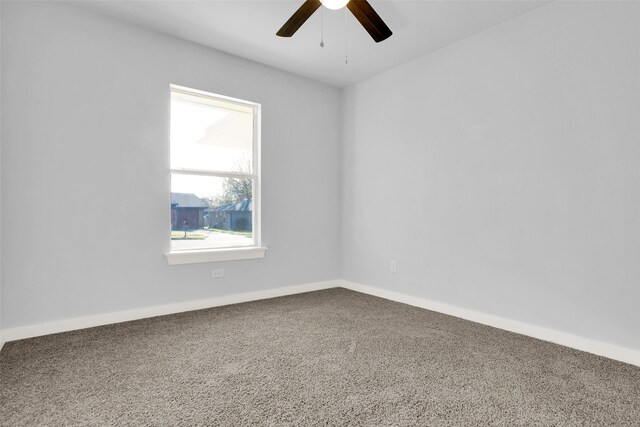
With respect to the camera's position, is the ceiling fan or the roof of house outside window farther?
the roof of house outside window

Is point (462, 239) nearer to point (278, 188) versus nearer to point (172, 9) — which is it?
point (278, 188)

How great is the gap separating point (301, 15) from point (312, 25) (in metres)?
Result: 0.79

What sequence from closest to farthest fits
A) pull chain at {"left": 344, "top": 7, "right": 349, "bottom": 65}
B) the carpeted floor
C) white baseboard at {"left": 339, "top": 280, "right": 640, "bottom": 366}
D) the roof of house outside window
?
the carpeted floor → white baseboard at {"left": 339, "top": 280, "right": 640, "bottom": 366} → pull chain at {"left": 344, "top": 7, "right": 349, "bottom": 65} → the roof of house outside window

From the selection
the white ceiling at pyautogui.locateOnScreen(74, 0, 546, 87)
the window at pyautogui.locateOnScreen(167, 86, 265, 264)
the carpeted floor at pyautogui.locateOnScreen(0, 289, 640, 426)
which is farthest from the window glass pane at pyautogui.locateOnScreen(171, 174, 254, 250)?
the white ceiling at pyautogui.locateOnScreen(74, 0, 546, 87)

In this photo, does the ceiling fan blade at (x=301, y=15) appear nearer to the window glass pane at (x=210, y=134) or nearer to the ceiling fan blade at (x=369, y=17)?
the ceiling fan blade at (x=369, y=17)

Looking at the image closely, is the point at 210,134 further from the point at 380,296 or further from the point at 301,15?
the point at 380,296

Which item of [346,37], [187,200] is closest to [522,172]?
[346,37]

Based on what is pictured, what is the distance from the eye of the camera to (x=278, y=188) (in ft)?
12.9

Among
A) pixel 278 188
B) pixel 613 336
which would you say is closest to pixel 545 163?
pixel 613 336

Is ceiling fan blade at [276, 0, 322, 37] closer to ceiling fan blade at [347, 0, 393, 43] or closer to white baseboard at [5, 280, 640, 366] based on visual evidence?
ceiling fan blade at [347, 0, 393, 43]

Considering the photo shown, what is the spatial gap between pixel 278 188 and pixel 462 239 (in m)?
1.93

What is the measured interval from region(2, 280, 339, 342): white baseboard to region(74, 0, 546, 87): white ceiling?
2388mm

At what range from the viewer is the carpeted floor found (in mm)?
1632

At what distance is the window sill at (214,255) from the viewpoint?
10.5ft
